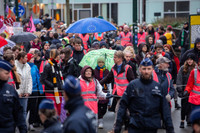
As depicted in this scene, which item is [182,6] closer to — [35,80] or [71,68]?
[71,68]

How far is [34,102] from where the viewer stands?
9422 mm

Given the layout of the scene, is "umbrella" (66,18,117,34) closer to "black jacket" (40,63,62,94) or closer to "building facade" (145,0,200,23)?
"black jacket" (40,63,62,94)

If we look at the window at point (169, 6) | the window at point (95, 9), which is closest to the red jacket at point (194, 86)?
the window at point (169, 6)

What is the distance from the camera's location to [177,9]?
36.4 m

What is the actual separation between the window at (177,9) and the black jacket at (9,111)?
31800 mm

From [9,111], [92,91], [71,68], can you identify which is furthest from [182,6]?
[9,111]

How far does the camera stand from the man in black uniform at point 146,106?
5.69 meters

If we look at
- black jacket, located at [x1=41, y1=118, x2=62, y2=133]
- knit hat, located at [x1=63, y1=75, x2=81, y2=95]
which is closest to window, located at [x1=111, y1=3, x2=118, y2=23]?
black jacket, located at [x1=41, y1=118, x2=62, y2=133]

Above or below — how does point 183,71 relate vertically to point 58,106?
above

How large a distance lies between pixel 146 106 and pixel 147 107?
20 mm

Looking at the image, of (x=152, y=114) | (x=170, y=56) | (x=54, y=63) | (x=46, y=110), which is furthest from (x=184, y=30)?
(x=46, y=110)

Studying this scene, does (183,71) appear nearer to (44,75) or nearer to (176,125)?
(176,125)

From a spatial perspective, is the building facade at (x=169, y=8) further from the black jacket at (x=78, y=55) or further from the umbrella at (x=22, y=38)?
the black jacket at (x=78, y=55)

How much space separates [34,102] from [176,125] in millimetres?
3432
